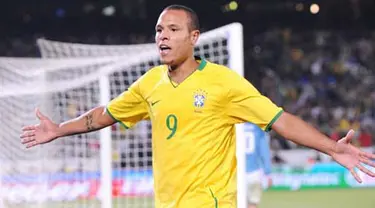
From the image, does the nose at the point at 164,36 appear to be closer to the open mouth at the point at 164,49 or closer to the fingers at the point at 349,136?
the open mouth at the point at 164,49

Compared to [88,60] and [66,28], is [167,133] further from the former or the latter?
[66,28]

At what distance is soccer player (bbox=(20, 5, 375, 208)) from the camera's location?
13.8 feet

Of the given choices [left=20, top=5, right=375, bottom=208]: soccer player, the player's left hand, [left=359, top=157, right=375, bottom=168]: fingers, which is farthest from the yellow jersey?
[left=359, top=157, right=375, bottom=168]: fingers

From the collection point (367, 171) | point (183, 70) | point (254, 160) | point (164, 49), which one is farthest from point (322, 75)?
point (367, 171)

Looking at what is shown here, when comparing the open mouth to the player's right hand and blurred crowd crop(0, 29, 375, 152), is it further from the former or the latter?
blurred crowd crop(0, 29, 375, 152)

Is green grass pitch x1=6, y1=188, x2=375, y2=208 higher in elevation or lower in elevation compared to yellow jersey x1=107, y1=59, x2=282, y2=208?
lower

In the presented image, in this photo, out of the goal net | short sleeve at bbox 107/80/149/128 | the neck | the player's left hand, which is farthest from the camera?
the goal net

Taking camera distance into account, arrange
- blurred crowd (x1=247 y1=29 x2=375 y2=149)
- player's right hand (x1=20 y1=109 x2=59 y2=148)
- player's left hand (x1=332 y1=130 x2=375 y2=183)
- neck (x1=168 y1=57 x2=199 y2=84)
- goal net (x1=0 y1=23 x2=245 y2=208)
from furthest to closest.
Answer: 1. blurred crowd (x1=247 y1=29 x2=375 y2=149)
2. goal net (x1=0 y1=23 x2=245 y2=208)
3. player's right hand (x1=20 y1=109 x2=59 y2=148)
4. neck (x1=168 y1=57 x2=199 y2=84)
5. player's left hand (x1=332 y1=130 x2=375 y2=183)

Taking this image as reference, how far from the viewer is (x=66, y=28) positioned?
23312 millimetres

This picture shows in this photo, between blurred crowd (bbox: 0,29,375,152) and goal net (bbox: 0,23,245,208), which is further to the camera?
blurred crowd (bbox: 0,29,375,152)

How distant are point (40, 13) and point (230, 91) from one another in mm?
20039

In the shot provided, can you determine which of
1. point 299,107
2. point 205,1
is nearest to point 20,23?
point 205,1

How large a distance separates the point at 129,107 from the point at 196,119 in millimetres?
568

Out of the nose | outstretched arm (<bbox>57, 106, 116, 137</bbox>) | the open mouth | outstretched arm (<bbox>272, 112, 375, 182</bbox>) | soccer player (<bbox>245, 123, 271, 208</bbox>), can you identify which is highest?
the nose
